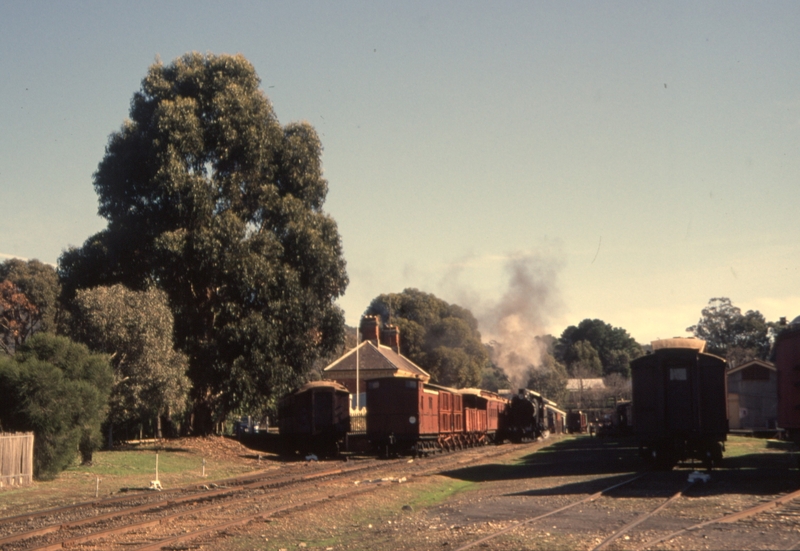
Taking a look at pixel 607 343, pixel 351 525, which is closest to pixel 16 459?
pixel 351 525

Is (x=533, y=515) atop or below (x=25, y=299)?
below

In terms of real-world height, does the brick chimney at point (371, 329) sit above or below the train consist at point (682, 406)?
above

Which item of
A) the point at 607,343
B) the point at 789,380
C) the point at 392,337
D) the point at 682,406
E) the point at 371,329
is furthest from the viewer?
the point at 607,343

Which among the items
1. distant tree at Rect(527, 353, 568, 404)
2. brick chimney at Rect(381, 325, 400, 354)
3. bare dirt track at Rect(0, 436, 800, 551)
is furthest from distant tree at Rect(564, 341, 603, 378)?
bare dirt track at Rect(0, 436, 800, 551)

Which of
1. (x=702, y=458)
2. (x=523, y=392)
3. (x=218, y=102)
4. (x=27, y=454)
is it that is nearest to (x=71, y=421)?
(x=27, y=454)

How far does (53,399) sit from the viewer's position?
2498 centimetres

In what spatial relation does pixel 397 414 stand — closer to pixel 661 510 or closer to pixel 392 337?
pixel 661 510

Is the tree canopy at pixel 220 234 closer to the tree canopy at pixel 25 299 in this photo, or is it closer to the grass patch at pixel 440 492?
the grass patch at pixel 440 492

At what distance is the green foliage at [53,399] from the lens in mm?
24391

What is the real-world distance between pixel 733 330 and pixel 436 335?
179ft

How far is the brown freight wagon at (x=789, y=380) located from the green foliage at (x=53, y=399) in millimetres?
20738

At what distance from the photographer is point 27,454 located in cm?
2338

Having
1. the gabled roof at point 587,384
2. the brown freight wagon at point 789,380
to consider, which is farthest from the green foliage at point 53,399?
the gabled roof at point 587,384

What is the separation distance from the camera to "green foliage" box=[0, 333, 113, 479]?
80.0ft
